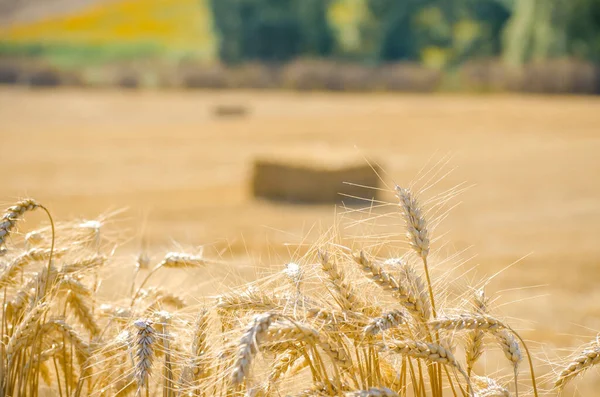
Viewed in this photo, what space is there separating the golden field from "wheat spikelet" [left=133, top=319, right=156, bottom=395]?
0.81 metres

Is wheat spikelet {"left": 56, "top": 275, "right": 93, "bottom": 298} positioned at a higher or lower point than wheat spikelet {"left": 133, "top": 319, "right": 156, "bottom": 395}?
higher

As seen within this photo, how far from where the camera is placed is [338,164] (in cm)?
1381

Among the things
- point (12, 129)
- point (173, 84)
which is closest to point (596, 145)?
point (12, 129)

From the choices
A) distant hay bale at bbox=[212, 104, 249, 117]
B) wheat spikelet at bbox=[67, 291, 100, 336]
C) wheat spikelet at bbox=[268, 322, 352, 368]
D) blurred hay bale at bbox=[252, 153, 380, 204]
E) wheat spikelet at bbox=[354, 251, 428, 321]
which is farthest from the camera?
distant hay bale at bbox=[212, 104, 249, 117]

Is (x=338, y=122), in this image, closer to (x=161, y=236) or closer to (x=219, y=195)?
(x=219, y=195)

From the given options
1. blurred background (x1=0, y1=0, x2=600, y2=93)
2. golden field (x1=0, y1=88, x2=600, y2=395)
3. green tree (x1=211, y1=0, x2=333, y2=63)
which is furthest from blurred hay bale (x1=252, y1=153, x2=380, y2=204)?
green tree (x1=211, y1=0, x2=333, y2=63)

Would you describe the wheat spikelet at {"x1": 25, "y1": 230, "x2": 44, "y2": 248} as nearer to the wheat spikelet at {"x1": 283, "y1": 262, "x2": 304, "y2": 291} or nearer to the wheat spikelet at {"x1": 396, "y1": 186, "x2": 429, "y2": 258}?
the wheat spikelet at {"x1": 283, "y1": 262, "x2": 304, "y2": 291}

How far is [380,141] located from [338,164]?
6851 millimetres

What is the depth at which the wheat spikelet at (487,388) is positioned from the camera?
204 centimetres

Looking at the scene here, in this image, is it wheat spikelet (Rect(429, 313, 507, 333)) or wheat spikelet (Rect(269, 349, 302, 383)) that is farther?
wheat spikelet (Rect(269, 349, 302, 383))

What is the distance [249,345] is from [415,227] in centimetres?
57

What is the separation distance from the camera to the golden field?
8.97 m

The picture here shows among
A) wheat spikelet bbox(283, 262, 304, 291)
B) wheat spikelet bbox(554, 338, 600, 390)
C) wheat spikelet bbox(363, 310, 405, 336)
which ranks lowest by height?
wheat spikelet bbox(554, 338, 600, 390)

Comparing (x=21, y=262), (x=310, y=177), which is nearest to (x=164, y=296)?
(x=21, y=262)
